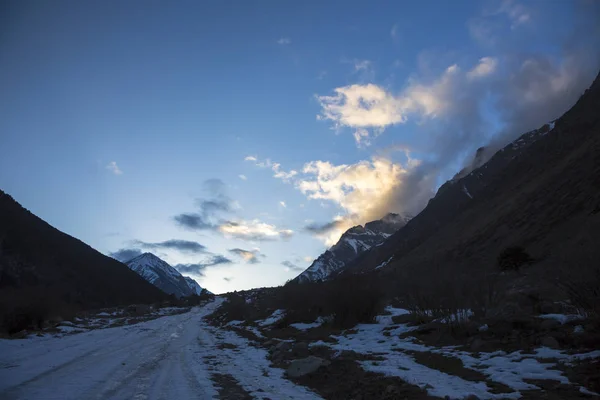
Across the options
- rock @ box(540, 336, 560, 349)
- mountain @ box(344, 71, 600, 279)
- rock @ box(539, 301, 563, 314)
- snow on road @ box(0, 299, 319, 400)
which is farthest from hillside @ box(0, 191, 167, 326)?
rock @ box(540, 336, 560, 349)

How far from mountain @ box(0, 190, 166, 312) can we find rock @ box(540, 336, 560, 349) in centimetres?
6093

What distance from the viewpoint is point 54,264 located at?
247 feet

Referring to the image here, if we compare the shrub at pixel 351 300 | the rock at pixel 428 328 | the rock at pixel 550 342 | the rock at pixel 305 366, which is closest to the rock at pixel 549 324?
the rock at pixel 550 342

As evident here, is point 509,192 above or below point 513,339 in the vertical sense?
above

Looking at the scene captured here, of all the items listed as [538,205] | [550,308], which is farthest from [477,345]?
[538,205]

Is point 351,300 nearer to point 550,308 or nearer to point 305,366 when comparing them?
point 550,308

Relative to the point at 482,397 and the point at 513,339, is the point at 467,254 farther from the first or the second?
the point at 482,397

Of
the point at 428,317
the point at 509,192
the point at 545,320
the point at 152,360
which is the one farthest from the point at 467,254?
the point at 152,360

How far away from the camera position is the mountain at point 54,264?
218 feet

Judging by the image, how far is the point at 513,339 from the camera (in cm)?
1079

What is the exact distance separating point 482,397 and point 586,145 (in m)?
78.0

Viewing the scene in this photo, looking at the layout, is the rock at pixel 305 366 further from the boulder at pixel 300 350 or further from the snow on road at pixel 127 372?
the boulder at pixel 300 350

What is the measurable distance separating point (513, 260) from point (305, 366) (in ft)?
130

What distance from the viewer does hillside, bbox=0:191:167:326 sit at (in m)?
66.4
